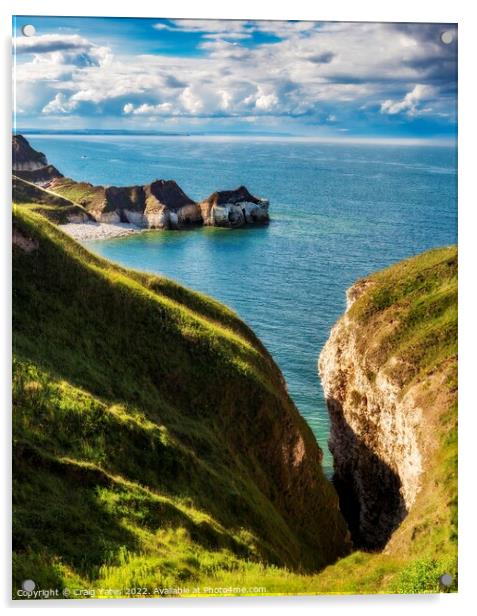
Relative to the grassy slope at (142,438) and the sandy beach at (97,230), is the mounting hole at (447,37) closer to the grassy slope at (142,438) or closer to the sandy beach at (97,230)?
the sandy beach at (97,230)

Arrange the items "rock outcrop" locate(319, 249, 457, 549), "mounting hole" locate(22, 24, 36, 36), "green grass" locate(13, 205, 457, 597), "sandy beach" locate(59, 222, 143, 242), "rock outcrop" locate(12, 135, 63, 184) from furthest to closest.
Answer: "rock outcrop" locate(319, 249, 457, 549) → "sandy beach" locate(59, 222, 143, 242) → "rock outcrop" locate(12, 135, 63, 184) → "mounting hole" locate(22, 24, 36, 36) → "green grass" locate(13, 205, 457, 597)

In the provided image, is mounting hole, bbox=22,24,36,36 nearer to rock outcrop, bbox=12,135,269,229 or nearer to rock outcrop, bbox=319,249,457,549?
rock outcrop, bbox=12,135,269,229

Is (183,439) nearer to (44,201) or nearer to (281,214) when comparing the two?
(281,214)

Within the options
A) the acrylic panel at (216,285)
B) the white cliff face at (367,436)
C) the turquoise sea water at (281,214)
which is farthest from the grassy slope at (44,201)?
the white cliff face at (367,436)

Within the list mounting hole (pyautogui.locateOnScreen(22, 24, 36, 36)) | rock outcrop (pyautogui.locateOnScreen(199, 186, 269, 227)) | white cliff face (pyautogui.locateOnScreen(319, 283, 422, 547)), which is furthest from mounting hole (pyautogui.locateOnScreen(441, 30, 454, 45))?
mounting hole (pyautogui.locateOnScreen(22, 24, 36, 36))

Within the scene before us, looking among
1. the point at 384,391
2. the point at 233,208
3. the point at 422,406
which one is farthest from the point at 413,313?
the point at 233,208

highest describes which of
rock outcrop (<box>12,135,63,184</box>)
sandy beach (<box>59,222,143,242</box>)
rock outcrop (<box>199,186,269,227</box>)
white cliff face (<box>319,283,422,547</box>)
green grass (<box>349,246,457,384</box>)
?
rock outcrop (<box>12,135,63,184</box>)

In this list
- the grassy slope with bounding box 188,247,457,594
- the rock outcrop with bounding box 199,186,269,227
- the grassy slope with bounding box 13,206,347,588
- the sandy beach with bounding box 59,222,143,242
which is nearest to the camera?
the grassy slope with bounding box 13,206,347,588
